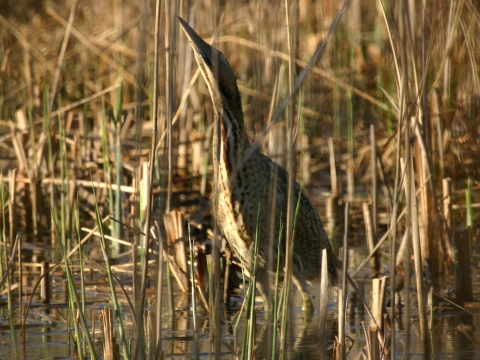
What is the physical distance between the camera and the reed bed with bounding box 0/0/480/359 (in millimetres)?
2582

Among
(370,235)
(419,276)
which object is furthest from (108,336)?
(370,235)

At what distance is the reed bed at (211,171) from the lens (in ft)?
8.47

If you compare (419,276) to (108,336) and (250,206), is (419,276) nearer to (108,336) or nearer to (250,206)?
(108,336)

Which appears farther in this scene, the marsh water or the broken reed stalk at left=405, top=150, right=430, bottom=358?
the marsh water

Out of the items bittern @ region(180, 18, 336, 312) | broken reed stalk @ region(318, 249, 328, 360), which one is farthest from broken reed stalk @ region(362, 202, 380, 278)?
broken reed stalk @ region(318, 249, 328, 360)

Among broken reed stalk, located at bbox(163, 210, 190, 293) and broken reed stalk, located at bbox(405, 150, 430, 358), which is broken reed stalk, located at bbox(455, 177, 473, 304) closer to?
broken reed stalk, located at bbox(405, 150, 430, 358)

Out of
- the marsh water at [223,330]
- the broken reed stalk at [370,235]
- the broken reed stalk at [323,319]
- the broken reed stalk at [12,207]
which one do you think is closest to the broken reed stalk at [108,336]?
the marsh water at [223,330]

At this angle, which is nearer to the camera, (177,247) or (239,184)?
(239,184)

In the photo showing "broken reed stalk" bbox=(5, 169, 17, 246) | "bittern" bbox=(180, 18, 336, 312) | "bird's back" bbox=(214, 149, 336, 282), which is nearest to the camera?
"bittern" bbox=(180, 18, 336, 312)

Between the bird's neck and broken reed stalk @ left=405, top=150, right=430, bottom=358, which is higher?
the bird's neck

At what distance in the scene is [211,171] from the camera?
21.5 feet

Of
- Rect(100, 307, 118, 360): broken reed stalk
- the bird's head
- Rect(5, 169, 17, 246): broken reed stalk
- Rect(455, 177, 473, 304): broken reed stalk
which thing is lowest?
Rect(100, 307, 118, 360): broken reed stalk

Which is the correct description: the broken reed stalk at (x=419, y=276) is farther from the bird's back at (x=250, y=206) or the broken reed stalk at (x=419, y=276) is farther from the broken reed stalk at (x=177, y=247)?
the broken reed stalk at (x=177, y=247)

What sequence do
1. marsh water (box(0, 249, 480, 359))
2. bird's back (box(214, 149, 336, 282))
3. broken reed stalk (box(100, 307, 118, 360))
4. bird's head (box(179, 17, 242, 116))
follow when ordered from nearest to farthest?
1. broken reed stalk (box(100, 307, 118, 360))
2. marsh water (box(0, 249, 480, 359))
3. bird's head (box(179, 17, 242, 116))
4. bird's back (box(214, 149, 336, 282))
